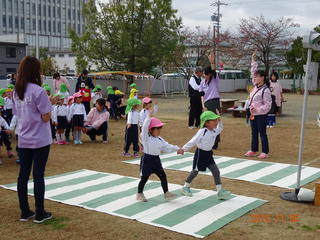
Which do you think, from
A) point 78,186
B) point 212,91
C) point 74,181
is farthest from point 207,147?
point 212,91

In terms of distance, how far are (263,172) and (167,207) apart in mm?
A: 2774

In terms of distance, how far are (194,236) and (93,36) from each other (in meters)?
30.7

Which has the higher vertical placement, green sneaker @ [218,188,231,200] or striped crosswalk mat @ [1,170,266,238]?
green sneaker @ [218,188,231,200]

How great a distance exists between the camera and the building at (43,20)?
3531 inches

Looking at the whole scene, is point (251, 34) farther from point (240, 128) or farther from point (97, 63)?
point (240, 128)

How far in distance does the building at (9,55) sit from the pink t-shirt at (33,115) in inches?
1868

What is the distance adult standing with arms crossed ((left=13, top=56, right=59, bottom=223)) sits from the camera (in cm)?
448

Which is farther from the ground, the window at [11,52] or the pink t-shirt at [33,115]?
the window at [11,52]

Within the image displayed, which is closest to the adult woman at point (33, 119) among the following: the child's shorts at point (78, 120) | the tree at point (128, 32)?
the child's shorts at point (78, 120)

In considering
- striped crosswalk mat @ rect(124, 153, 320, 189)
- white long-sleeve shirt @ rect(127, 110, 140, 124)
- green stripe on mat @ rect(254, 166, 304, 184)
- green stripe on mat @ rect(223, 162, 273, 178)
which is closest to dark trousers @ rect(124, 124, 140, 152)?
white long-sleeve shirt @ rect(127, 110, 140, 124)

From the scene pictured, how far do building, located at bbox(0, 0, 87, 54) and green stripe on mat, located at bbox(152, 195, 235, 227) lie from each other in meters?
86.1

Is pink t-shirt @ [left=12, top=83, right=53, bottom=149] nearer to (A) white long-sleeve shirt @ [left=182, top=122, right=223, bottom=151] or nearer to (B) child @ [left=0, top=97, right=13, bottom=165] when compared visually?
(A) white long-sleeve shirt @ [left=182, top=122, right=223, bottom=151]

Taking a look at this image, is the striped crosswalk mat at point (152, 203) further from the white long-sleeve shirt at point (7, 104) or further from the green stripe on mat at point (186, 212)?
Answer: the white long-sleeve shirt at point (7, 104)

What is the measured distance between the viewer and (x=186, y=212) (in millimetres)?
4984
